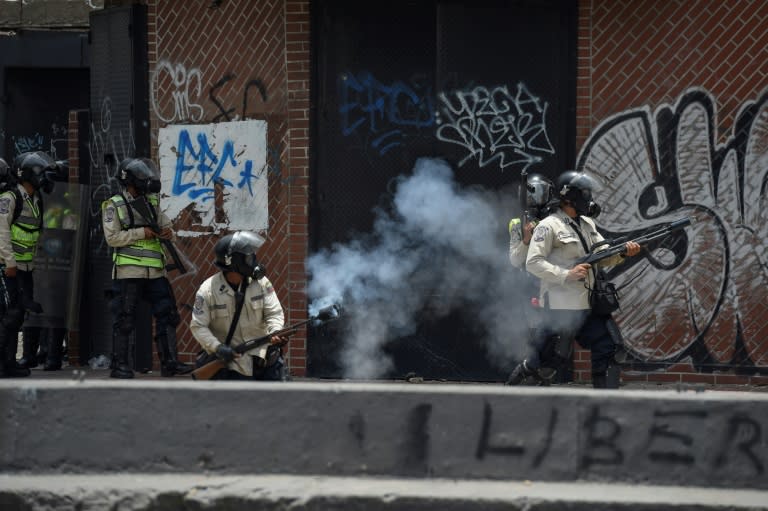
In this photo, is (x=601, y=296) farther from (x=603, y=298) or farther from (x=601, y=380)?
(x=601, y=380)

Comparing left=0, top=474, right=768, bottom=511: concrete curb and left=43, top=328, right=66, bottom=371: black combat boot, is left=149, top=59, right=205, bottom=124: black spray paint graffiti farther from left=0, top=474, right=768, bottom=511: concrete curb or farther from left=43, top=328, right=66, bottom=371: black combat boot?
left=0, top=474, right=768, bottom=511: concrete curb

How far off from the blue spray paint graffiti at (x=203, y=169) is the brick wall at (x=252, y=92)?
197 mm

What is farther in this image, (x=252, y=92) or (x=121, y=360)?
(x=252, y=92)

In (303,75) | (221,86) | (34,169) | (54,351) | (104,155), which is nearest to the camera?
(303,75)

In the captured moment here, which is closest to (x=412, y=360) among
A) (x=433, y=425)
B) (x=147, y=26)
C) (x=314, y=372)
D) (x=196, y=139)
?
(x=314, y=372)

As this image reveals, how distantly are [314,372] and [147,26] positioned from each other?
344 cm

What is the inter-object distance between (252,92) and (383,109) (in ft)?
3.87

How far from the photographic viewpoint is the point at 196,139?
10375 millimetres

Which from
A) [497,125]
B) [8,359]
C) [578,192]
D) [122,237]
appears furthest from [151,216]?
[578,192]

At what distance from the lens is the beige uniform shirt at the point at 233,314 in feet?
23.8

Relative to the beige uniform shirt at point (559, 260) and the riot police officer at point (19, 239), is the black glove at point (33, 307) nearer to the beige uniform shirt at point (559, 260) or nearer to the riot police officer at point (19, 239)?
the riot police officer at point (19, 239)

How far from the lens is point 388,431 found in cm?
541

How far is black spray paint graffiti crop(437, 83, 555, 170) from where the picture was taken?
9695mm

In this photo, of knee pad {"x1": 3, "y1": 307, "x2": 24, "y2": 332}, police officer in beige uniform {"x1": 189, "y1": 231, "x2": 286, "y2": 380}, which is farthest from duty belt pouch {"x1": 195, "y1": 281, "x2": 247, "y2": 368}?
knee pad {"x1": 3, "y1": 307, "x2": 24, "y2": 332}
